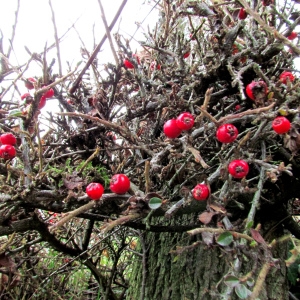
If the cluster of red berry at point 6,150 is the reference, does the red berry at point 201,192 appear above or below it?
below

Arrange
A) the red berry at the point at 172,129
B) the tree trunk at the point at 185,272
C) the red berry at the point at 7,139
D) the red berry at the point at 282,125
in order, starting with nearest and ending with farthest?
the red berry at the point at 282,125 < the red berry at the point at 172,129 < the red berry at the point at 7,139 < the tree trunk at the point at 185,272

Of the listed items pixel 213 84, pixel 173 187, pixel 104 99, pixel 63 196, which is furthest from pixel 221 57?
pixel 63 196

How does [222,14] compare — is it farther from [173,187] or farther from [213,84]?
[173,187]

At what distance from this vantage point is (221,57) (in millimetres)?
1199

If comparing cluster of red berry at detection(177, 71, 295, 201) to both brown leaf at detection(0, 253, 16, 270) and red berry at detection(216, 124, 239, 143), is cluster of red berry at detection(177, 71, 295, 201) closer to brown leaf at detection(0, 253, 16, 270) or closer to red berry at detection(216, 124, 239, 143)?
red berry at detection(216, 124, 239, 143)

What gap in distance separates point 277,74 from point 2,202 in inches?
45.2

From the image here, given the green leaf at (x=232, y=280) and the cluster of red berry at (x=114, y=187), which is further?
the cluster of red berry at (x=114, y=187)

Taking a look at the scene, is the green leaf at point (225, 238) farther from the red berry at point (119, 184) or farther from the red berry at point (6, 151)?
the red berry at point (6, 151)

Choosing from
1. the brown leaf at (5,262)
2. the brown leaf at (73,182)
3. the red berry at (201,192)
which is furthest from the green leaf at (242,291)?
the brown leaf at (5,262)

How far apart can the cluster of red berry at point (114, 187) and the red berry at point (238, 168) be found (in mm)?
340

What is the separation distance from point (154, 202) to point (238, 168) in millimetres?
276

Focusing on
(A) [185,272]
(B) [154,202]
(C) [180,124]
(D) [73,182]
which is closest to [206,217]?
(B) [154,202]

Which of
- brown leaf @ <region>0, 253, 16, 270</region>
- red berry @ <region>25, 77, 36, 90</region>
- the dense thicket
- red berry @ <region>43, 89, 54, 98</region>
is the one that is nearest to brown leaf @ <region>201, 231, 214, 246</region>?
the dense thicket

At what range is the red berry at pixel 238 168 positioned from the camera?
3.08ft
